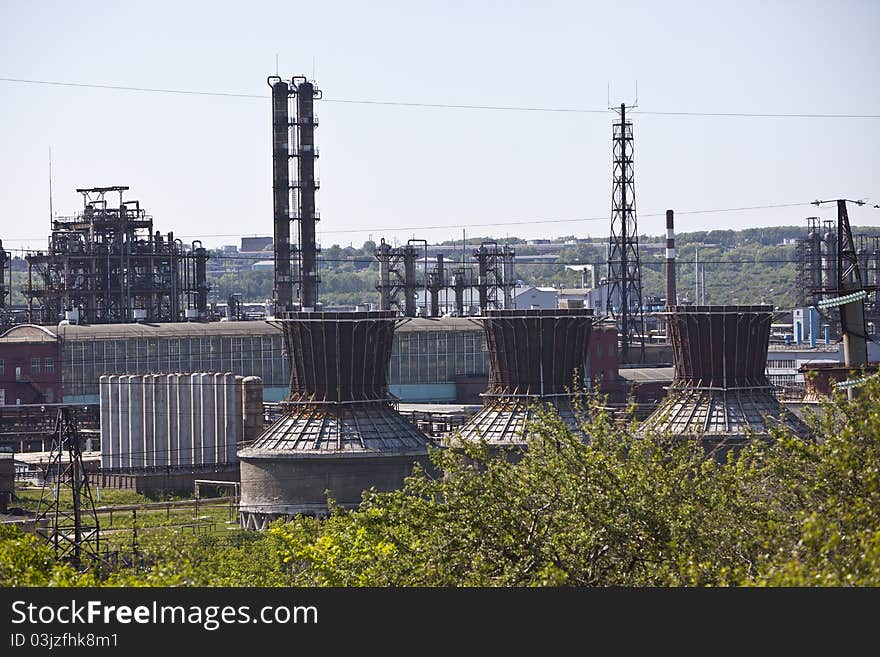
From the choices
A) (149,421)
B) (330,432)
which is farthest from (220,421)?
(330,432)

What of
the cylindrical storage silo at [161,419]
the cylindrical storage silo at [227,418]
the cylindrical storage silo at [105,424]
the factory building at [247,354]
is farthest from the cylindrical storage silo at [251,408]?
the factory building at [247,354]

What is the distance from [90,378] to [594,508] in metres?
49.6

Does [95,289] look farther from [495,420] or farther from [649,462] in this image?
[649,462]

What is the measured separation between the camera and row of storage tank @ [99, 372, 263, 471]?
5631 centimetres

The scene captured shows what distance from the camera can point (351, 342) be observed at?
47156mm

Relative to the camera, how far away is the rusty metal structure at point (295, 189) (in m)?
74.7

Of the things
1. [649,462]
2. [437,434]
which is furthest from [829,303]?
[437,434]

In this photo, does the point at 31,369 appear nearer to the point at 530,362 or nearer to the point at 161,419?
the point at 161,419

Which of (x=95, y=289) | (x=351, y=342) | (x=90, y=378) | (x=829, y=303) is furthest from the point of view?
(x=95, y=289)

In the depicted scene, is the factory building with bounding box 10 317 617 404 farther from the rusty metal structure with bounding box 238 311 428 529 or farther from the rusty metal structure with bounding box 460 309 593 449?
the rusty metal structure with bounding box 238 311 428 529

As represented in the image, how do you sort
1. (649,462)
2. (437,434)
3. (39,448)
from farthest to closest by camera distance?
(39,448), (437,434), (649,462)

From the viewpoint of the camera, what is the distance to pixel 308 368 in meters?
47.2

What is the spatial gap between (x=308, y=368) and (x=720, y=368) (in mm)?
12210

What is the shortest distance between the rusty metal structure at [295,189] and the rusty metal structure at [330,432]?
1041 inches
